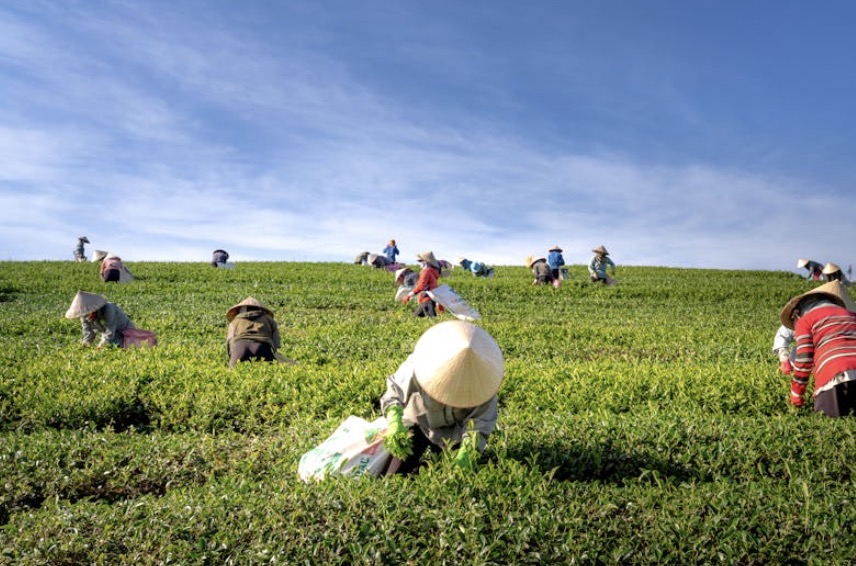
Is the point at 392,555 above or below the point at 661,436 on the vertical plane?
below

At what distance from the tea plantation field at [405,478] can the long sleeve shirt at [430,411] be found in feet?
0.80

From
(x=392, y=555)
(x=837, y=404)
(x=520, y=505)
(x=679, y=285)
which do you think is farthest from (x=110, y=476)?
(x=679, y=285)

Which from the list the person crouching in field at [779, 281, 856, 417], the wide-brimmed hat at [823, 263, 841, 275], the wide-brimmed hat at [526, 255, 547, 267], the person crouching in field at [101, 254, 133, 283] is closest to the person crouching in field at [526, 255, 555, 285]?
the wide-brimmed hat at [526, 255, 547, 267]

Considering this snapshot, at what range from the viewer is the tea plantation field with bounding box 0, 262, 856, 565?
4.11 m

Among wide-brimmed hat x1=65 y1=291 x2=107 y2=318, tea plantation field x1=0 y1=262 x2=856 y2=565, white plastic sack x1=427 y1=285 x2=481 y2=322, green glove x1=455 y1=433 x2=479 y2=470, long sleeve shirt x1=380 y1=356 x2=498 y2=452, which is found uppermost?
white plastic sack x1=427 y1=285 x2=481 y2=322

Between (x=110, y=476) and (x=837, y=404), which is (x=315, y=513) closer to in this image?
(x=110, y=476)

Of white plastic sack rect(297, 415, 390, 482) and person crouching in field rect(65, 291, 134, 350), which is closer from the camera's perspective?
white plastic sack rect(297, 415, 390, 482)

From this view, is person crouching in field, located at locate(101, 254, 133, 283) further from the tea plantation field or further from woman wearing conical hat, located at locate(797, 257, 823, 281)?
woman wearing conical hat, located at locate(797, 257, 823, 281)

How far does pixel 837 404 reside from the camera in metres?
6.95

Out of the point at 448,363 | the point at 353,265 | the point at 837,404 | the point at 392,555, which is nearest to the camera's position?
the point at 392,555

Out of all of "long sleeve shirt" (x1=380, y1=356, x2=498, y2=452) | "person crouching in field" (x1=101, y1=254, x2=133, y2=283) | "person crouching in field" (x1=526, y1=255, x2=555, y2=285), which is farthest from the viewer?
"person crouching in field" (x1=526, y1=255, x2=555, y2=285)

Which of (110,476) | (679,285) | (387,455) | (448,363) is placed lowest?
(110,476)

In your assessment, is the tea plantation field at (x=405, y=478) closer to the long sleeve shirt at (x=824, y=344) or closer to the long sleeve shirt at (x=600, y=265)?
the long sleeve shirt at (x=824, y=344)

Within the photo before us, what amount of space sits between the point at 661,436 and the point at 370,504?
10.1 feet
